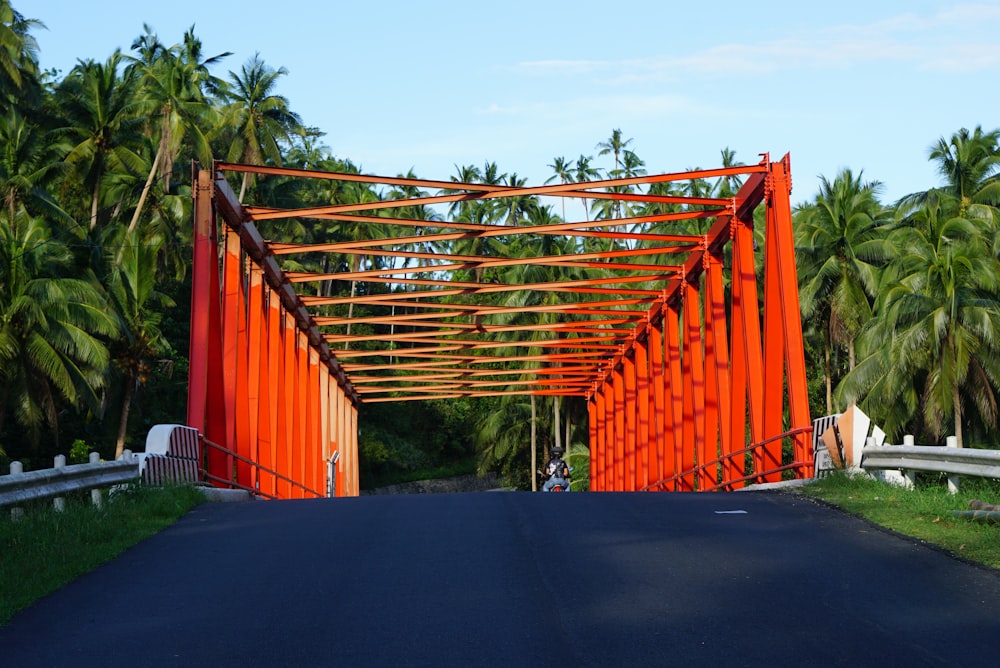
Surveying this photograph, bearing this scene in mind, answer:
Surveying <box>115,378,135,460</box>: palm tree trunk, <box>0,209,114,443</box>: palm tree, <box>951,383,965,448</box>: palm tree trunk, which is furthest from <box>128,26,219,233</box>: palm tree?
<box>951,383,965,448</box>: palm tree trunk

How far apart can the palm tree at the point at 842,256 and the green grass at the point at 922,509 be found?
113 feet

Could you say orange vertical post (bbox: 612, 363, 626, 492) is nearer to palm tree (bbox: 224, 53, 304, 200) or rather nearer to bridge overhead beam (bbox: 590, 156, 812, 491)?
bridge overhead beam (bbox: 590, 156, 812, 491)

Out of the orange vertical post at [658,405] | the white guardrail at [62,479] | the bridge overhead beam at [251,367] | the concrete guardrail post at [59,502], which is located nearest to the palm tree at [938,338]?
the orange vertical post at [658,405]

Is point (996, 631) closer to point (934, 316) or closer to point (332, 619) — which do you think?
point (332, 619)

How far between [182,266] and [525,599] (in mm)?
45388

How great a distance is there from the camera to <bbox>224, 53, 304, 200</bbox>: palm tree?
177 ft

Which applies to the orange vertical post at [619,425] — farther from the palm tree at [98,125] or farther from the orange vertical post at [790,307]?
the orange vertical post at [790,307]

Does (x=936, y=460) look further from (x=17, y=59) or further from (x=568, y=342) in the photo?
(x=17, y=59)

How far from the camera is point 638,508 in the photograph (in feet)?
38.4

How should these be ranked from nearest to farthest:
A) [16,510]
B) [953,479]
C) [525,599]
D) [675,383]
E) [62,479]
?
[525,599], [16,510], [62,479], [953,479], [675,383]

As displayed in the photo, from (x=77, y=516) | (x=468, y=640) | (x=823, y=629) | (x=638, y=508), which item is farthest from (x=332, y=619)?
(x=638, y=508)

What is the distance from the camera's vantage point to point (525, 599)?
22.5 feet

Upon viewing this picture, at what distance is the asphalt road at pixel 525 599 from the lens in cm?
570

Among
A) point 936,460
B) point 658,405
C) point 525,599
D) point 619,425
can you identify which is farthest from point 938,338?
point 525,599
